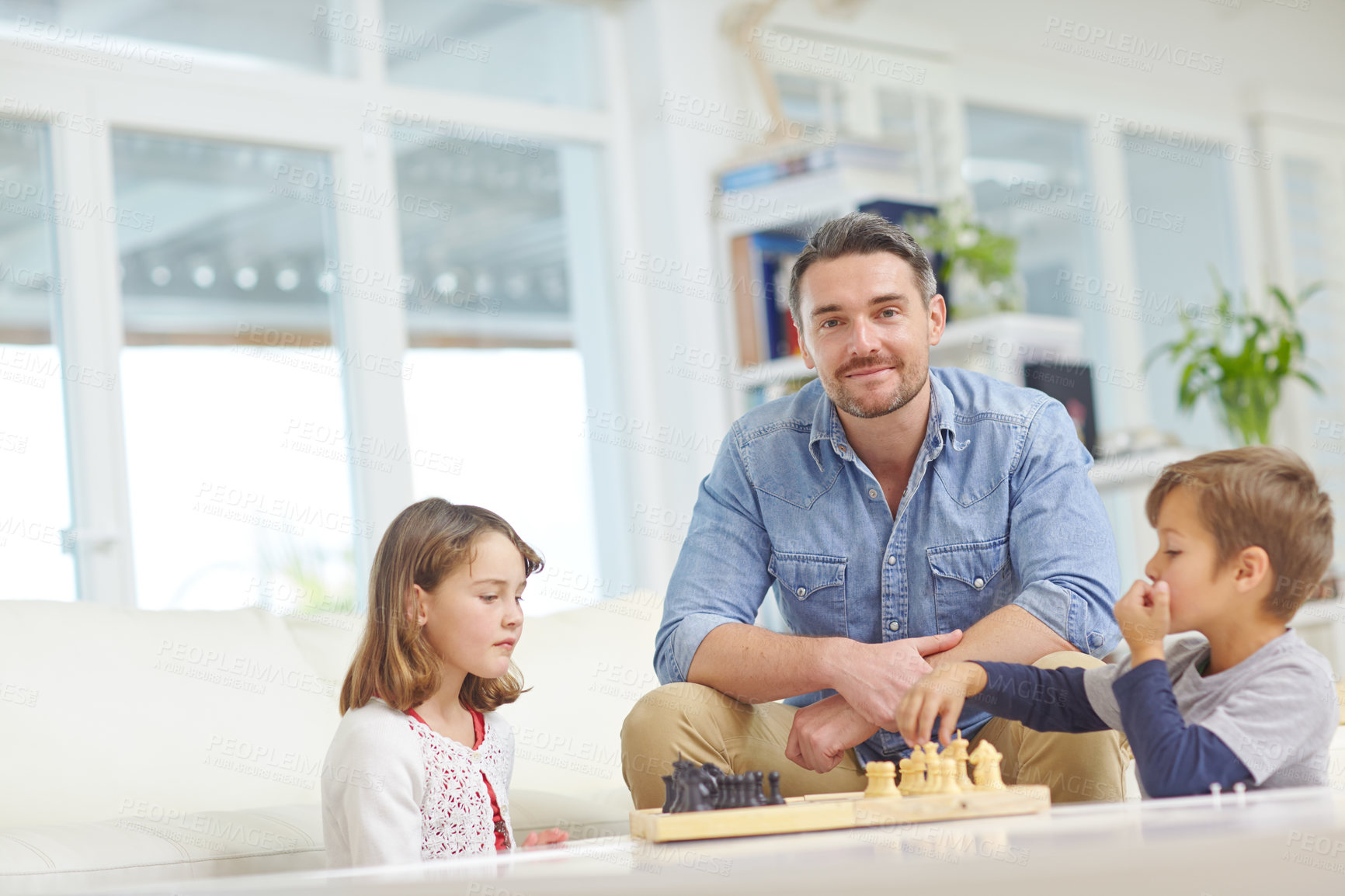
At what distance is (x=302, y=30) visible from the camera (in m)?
3.45

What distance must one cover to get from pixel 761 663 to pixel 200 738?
90 centimetres

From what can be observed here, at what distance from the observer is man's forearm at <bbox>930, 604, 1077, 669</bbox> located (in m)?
1.53

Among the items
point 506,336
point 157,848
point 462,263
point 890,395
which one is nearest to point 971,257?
point 506,336

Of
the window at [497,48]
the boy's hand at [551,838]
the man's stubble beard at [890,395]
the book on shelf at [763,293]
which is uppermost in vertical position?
the window at [497,48]

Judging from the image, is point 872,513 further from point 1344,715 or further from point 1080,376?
point 1080,376

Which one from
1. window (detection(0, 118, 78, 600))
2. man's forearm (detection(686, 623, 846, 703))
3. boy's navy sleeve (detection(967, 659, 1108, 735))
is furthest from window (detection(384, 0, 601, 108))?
boy's navy sleeve (detection(967, 659, 1108, 735))

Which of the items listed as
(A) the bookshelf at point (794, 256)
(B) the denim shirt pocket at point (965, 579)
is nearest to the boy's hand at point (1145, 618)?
(B) the denim shirt pocket at point (965, 579)

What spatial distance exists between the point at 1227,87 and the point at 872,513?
4.00m

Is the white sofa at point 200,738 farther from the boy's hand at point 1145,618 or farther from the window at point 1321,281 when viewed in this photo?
the window at point 1321,281

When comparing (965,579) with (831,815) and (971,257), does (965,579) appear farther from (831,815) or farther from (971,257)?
(971,257)

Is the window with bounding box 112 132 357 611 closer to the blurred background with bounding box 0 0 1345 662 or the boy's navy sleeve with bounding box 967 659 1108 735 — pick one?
the blurred background with bounding box 0 0 1345 662

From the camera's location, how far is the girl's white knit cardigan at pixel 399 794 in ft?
4.62

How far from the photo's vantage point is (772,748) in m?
1.69

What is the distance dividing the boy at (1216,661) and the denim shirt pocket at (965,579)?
371 millimetres
